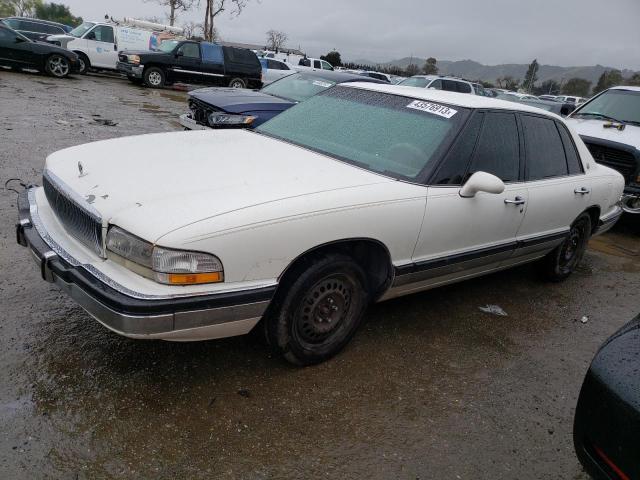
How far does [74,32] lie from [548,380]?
19493mm

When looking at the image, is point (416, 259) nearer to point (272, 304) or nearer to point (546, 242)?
point (272, 304)

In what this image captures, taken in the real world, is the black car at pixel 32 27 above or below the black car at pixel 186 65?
above

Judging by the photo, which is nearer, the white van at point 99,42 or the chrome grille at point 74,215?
the chrome grille at point 74,215

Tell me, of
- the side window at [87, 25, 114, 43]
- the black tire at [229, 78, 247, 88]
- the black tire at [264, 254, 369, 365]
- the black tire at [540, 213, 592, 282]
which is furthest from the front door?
the side window at [87, 25, 114, 43]

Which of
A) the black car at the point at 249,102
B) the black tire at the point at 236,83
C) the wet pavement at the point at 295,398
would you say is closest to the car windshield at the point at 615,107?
the black car at the point at 249,102

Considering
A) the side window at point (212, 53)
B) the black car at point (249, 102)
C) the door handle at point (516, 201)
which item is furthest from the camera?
the side window at point (212, 53)

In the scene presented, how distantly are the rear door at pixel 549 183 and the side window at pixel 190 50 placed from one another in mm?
14576

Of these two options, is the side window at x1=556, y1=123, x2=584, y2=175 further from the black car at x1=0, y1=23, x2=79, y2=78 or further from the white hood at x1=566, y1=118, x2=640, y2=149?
the black car at x1=0, y1=23, x2=79, y2=78

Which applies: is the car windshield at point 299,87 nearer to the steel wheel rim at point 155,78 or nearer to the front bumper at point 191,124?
the front bumper at point 191,124

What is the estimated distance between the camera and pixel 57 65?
15352mm

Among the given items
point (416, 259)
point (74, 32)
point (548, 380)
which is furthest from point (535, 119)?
point (74, 32)

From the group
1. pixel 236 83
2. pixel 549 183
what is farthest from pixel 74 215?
pixel 236 83

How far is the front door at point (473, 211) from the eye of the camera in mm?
3115

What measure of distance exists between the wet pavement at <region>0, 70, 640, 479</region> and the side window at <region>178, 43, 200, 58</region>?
45.6 ft
